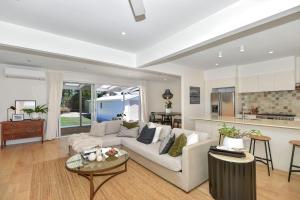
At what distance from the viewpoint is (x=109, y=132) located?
4449 mm

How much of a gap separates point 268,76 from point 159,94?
17.0ft

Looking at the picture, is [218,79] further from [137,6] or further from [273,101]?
[137,6]

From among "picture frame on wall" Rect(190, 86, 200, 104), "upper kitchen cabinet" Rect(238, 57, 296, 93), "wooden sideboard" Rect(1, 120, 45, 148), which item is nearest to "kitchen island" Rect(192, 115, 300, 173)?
"upper kitchen cabinet" Rect(238, 57, 296, 93)

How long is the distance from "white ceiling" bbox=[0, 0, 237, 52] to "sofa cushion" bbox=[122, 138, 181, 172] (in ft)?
7.45

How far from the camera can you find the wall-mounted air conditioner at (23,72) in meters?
4.89

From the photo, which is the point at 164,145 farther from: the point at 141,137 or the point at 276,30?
the point at 276,30

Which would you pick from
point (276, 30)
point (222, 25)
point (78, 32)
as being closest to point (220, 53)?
point (276, 30)

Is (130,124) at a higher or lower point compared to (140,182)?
higher

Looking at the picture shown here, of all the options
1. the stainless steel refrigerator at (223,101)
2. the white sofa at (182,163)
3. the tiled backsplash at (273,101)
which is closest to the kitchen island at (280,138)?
the white sofa at (182,163)

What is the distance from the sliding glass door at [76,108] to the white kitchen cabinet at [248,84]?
6116mm

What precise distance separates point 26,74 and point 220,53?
5.98 meters

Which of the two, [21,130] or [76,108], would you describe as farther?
[76,108]

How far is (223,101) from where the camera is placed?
5.93m

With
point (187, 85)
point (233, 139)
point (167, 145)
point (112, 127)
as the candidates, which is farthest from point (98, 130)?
point (187, 85)
